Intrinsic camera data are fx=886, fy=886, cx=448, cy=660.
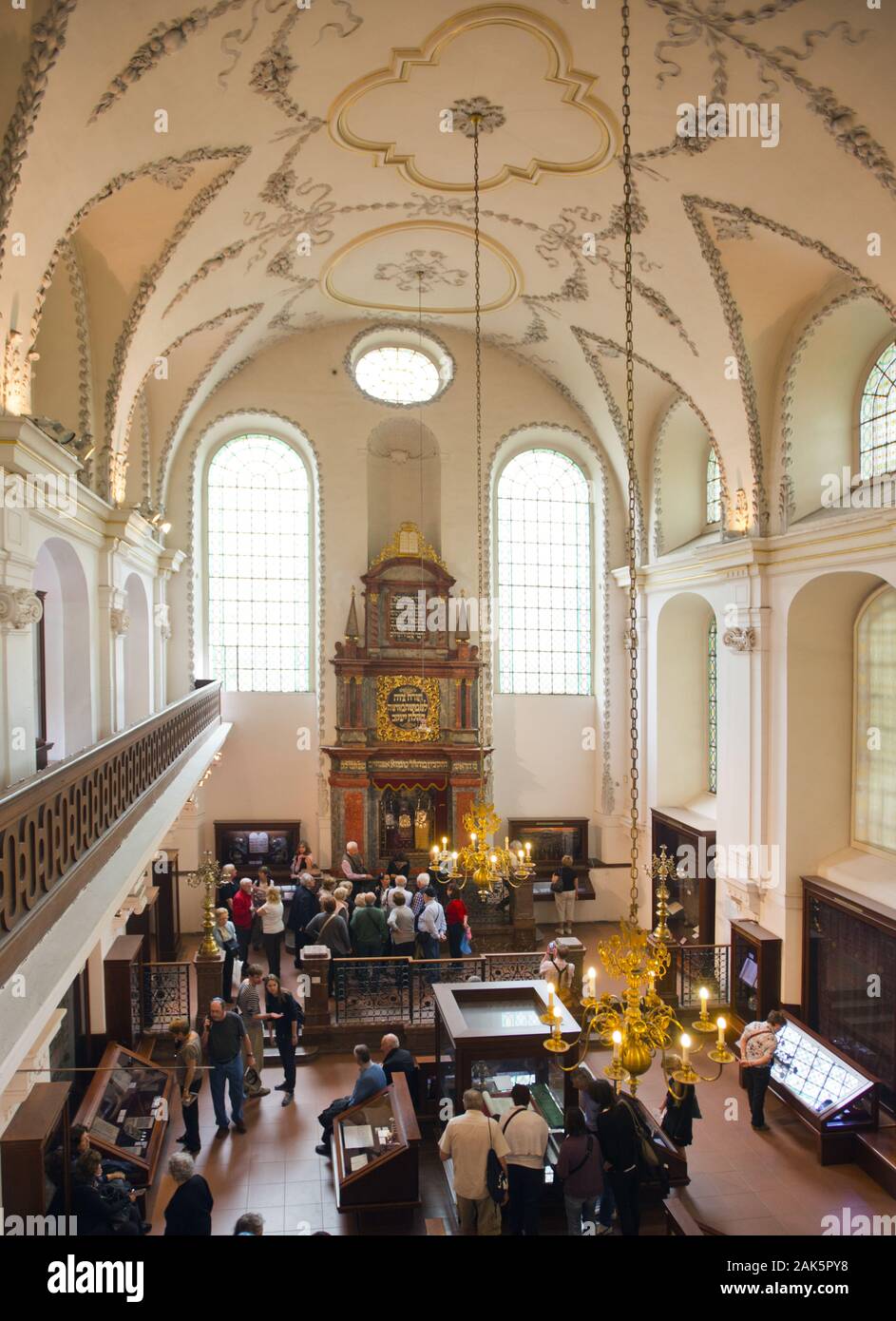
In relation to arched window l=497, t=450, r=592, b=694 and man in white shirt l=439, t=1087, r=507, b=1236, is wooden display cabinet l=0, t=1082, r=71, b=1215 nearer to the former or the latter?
man in white shirt l=439, t=1087, r=507, b=1236

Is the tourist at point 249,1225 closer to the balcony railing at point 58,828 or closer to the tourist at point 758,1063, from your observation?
the balcony railing at point 58,828

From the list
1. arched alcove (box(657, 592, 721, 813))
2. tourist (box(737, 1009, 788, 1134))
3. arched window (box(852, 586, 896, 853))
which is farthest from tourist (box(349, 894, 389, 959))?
arched alcove (box(657, 592, 721, 813))

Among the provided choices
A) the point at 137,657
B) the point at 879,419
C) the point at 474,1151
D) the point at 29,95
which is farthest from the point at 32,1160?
the point at 879,419

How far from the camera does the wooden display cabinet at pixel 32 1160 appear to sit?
18.3 ft

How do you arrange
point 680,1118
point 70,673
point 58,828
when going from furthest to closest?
point 70,673 < point 680,1118 < point 58,828

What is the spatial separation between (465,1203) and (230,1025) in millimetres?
2715

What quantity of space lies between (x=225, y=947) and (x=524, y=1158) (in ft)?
18.0

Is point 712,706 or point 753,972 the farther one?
point 712,706

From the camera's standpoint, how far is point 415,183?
10.8 m

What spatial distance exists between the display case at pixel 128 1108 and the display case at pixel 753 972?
22.3 feet

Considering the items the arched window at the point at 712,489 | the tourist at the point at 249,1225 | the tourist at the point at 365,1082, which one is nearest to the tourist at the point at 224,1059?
the tourist at the point at 365,1082

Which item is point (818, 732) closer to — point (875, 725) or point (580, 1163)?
point (875, 725)

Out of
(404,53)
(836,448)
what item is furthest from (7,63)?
(836,448)
